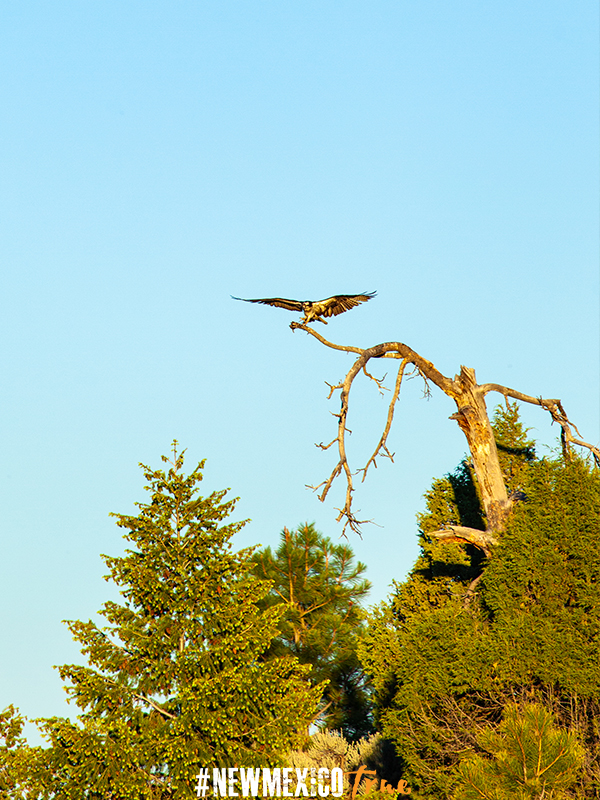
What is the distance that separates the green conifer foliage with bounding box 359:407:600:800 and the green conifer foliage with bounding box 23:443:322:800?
2.30 m

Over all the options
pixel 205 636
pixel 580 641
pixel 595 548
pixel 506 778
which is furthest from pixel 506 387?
pixel 506 778

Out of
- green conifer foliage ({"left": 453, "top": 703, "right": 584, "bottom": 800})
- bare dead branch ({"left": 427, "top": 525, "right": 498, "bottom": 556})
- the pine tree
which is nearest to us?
green conifer foliage ({"left": 453, "top": 703, "right": 584, "bottom": 800})

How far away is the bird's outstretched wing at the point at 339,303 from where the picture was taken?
17.0 metres

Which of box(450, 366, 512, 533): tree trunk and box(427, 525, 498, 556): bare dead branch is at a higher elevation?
box(450, 366, 512, 533): tree trunk

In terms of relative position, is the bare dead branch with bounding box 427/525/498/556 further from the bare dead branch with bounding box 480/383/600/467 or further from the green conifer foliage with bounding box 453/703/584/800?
the green conifer foliage with bounding box 453/703/584/800

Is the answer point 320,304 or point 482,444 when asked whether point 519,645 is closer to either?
point 482,444

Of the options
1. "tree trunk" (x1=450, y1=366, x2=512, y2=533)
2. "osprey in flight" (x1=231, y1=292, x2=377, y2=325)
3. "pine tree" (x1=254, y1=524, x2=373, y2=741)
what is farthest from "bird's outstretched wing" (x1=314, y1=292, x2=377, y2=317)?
"pine tree" (x1=254, y1=524, x2=373, y2=741)

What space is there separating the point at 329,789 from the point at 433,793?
6.71 feet

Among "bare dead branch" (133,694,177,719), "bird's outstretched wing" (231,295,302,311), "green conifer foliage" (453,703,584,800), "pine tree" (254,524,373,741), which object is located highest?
"bird's outstretched wing" (231,295,302,311)

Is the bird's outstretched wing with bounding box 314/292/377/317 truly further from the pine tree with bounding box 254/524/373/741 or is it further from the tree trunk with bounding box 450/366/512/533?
the pine tree with bounding box 254/524/373/741

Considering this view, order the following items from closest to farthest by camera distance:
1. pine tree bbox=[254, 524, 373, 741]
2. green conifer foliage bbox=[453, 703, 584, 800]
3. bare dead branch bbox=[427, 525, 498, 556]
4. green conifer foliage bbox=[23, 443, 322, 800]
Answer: green conifer foliage bbox=[453, 703, 584, 800] → green conifer foliage bbox=[23, 443, 322, 800] → bare dead branch bbox=[427, 525, 498, 556] → pine tree bbox=[254, 524, 373, 741]

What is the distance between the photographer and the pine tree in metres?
25.0

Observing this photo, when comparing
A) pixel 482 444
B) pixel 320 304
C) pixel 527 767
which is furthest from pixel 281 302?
pixel 527 767

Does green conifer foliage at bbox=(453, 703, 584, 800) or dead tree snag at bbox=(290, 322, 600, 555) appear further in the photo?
dead tree snag at bbox=(290, 322, 600, 555)
